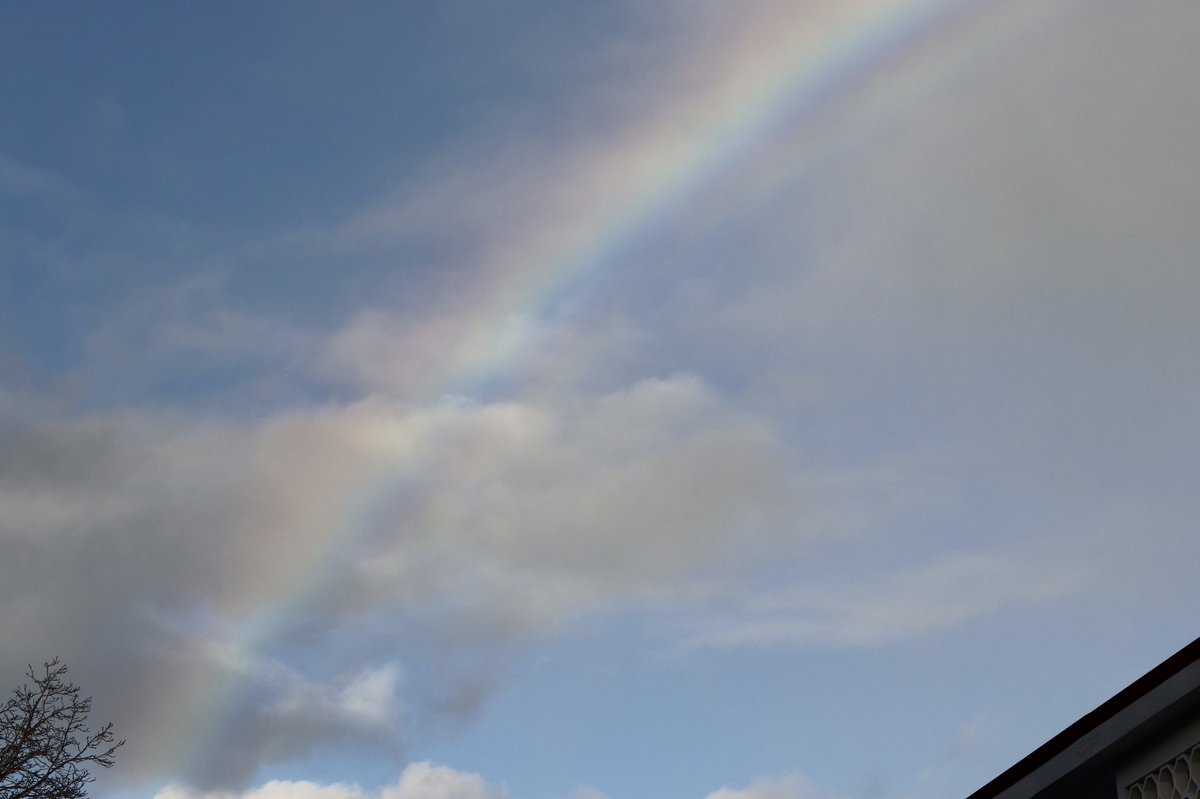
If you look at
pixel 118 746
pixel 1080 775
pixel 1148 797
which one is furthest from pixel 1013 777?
pixel 118 746

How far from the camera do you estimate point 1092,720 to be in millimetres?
9391

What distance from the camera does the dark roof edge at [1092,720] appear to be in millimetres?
8297

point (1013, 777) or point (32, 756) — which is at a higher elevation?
point (32, 756)

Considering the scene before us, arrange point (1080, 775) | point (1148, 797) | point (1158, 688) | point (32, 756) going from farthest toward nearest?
point (32, 756), point (1080, 775), point (1148, 797), point (1158, 688)

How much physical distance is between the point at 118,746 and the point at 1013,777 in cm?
1406

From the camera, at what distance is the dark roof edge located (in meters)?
8.30

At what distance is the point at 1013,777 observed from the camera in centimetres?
1050

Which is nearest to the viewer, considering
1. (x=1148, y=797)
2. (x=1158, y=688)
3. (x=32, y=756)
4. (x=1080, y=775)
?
(x=1158, y=688)

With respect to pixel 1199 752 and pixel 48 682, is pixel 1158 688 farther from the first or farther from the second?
pixel 48 682

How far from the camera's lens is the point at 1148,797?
31.1ft

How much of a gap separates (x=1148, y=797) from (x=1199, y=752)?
936 mm

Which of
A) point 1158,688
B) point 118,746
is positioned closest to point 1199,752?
point 1158,688

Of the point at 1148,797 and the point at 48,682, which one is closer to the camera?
the point at 1148,797

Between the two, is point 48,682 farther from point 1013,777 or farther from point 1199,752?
point 1199,752
